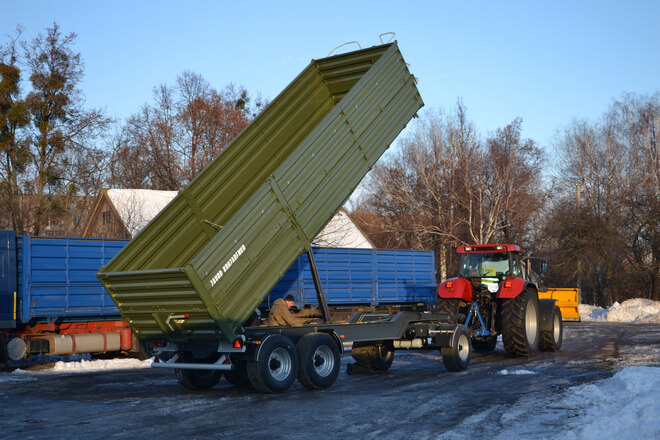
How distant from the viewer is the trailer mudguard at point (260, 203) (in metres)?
9.08

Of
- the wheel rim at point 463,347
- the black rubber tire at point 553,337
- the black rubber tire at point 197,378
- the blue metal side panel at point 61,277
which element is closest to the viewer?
the black rubber tire at point 197,378

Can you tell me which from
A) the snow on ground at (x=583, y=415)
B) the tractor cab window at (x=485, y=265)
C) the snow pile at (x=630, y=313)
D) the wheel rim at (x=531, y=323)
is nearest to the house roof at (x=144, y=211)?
the snow pile at (x=630, y=313)

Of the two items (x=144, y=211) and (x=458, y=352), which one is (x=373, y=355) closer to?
(x=458, y=352)

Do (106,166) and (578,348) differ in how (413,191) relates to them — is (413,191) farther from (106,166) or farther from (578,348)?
(578,348)

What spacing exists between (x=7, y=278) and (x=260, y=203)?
6.83m

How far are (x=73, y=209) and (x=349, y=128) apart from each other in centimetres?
2899

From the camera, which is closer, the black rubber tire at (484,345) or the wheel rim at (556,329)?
the wheel rim at (556,329)

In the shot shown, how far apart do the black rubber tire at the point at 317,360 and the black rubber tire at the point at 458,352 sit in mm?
2633

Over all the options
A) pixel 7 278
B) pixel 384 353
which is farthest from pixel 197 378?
pixel 7 278

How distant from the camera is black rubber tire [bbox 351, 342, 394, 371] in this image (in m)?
12.7

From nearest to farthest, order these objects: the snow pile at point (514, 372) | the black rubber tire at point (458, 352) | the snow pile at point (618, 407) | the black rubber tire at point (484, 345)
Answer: the snow pile at point (618, 407) → the snow pile at point (514, 372) → the black rubber tire at point (458, 352) → the black rubber tire at point (484, 345)

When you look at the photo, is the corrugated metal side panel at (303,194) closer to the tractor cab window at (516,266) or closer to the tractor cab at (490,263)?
A: the tractor cab at (490,263)

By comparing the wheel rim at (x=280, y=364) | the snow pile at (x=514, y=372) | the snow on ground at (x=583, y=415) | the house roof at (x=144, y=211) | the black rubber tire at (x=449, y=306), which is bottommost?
the snow pile at (x=514, y=372)

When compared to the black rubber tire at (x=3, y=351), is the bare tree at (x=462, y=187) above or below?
above
